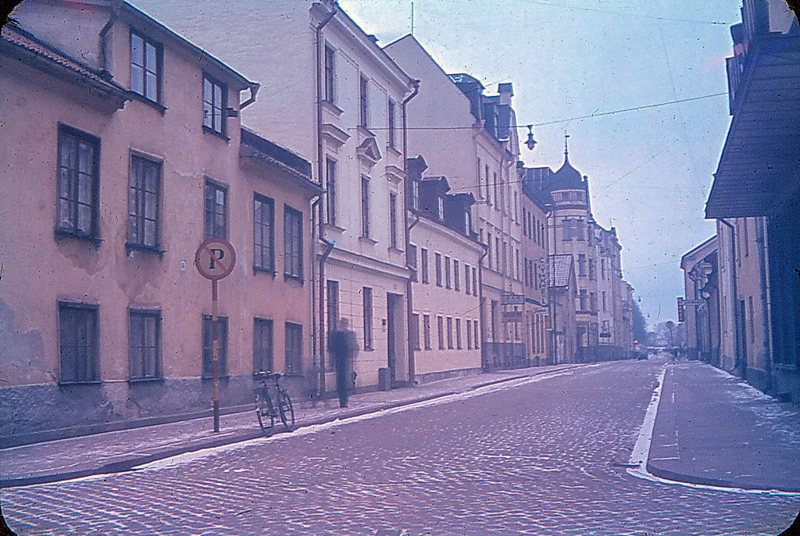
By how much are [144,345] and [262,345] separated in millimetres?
5038

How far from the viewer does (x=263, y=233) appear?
21688 millimetres

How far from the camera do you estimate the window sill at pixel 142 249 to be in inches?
631

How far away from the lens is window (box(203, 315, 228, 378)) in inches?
734

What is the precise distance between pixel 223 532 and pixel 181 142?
1244 cm

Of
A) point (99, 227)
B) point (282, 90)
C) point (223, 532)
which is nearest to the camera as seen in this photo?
point (223, 532)

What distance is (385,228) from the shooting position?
102 ft

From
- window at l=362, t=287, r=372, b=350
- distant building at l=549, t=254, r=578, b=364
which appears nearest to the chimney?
distant building at l=549, t=254, r=578, b=364

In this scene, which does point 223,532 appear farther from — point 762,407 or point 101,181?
point 762,407

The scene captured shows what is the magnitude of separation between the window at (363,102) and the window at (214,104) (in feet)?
29.7

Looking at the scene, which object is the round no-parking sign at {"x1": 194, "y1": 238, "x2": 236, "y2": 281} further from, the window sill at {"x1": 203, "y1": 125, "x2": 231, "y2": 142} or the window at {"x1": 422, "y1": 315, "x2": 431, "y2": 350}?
the window at {"x1": 422, "y1": 315, "x2": 431, "y2": 350}

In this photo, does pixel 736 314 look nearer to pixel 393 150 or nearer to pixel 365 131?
pixel 393 150

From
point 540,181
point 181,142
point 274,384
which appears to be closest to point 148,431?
point 274,384

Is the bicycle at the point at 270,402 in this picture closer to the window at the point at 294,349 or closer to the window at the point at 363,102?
the window at the point at 294,349

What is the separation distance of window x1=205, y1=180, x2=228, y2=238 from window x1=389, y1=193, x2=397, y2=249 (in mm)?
12205
